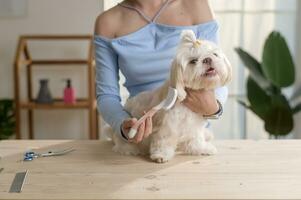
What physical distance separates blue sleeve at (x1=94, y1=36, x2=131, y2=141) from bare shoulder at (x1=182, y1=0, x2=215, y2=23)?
0.27 meters

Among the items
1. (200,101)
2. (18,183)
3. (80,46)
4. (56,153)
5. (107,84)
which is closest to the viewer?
(18,183)

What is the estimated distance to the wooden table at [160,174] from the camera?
940mm

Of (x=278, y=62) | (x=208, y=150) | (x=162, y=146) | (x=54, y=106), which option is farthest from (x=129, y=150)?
(x=54, y=106)

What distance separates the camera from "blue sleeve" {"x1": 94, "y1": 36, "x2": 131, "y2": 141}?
125cm

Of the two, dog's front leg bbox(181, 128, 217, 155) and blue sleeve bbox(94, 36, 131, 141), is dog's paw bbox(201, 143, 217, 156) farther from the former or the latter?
blue sleeve bbox(94, 36, 131, 141)

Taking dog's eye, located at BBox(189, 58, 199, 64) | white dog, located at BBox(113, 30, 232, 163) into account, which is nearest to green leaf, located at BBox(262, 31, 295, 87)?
white dog, located at BBox(113, 30, 232, 163)

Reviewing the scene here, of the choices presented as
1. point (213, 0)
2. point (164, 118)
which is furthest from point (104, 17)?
point (213, 0)

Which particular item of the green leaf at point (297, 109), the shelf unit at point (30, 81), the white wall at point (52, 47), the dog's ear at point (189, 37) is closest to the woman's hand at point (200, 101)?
the dog's ear at point (189, 37)

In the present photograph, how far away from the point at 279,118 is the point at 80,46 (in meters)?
1.33

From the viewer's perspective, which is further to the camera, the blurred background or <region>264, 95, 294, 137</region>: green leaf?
the blurred background

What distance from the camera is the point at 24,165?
3.76ft

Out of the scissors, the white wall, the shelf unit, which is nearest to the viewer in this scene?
the scissors

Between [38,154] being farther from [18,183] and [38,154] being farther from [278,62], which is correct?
[278,62]

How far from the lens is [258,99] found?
255 cm
